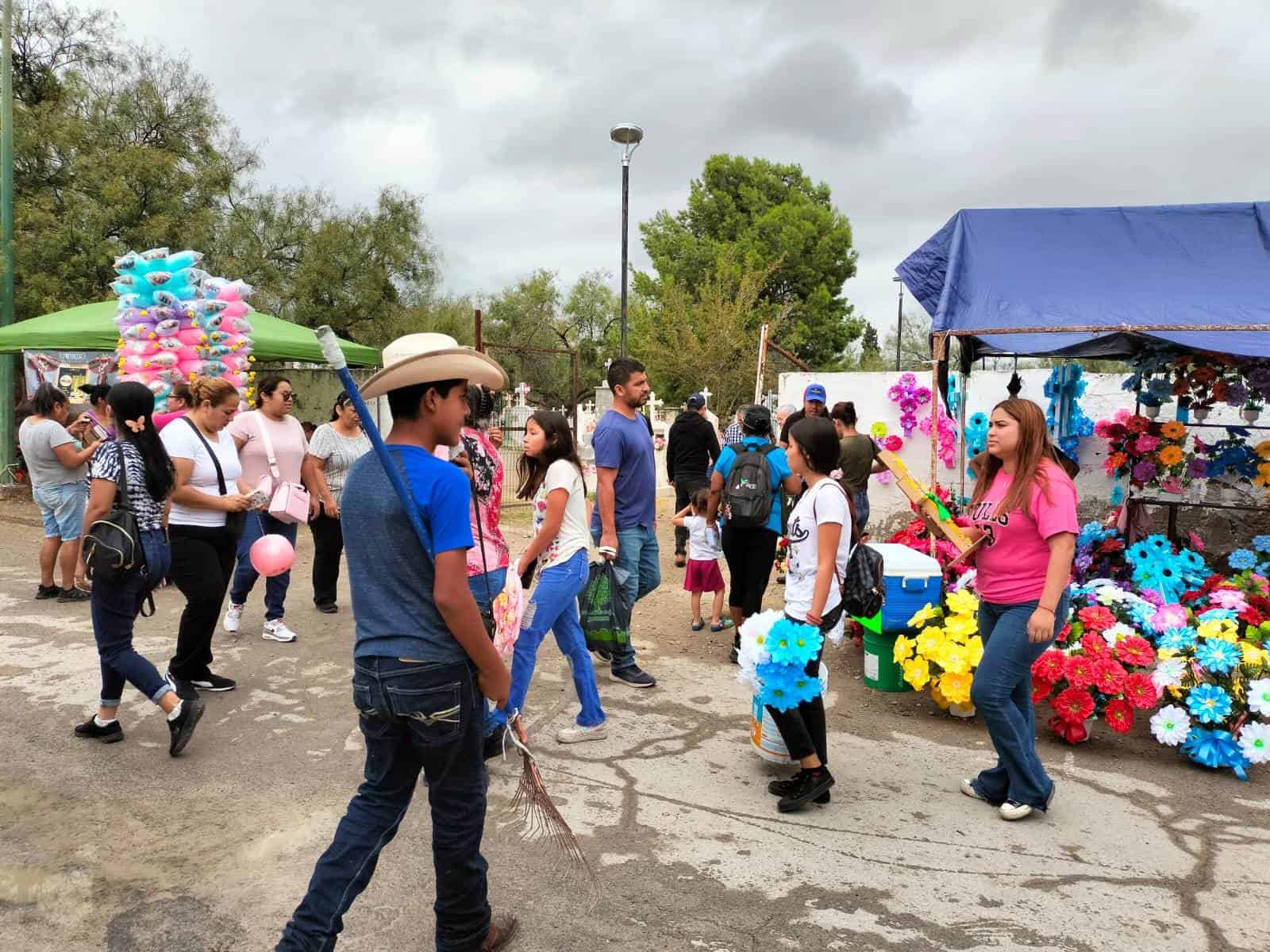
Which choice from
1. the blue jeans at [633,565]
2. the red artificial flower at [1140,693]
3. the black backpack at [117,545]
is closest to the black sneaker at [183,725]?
the black backpack at [117,545]

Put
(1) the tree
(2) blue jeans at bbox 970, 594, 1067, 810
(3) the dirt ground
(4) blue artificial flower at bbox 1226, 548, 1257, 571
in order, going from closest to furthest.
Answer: (3) the dirt ground < (2) blue jeans at bbox 970, 594, 1067, 810 < (4) blue artificial flower at bbox 1226, 548, 1257, 571 < (1) the tree

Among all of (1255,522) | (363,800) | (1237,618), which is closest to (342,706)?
(363,800)

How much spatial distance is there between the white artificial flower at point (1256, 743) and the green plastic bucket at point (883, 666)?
169 cm

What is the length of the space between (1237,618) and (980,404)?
23.8 feet

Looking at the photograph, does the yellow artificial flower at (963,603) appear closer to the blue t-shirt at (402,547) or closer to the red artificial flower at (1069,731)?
the red artificial flower at (1069,731)

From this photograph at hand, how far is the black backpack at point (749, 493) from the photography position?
5691 mm

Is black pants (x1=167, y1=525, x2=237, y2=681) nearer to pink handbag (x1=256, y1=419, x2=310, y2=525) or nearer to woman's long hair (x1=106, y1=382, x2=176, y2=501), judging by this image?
woman's long hair (x1=106, y1=382, x2=176, y2=501)

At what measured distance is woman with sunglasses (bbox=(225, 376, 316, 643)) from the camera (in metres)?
5.89

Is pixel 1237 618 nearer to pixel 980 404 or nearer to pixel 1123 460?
pixel 1123 460

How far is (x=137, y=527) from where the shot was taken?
13.0ft

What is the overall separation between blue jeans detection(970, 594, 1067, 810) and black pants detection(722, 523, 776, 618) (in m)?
2.22

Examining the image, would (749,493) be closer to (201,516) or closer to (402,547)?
(201,516)

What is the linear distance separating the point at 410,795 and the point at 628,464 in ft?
9.30

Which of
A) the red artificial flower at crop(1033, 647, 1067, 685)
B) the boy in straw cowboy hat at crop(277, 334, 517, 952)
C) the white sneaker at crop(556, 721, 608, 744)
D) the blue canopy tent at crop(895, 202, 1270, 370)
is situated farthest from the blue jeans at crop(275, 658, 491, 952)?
the blue canopy tent at crop(895, 202, 1270, 370)
